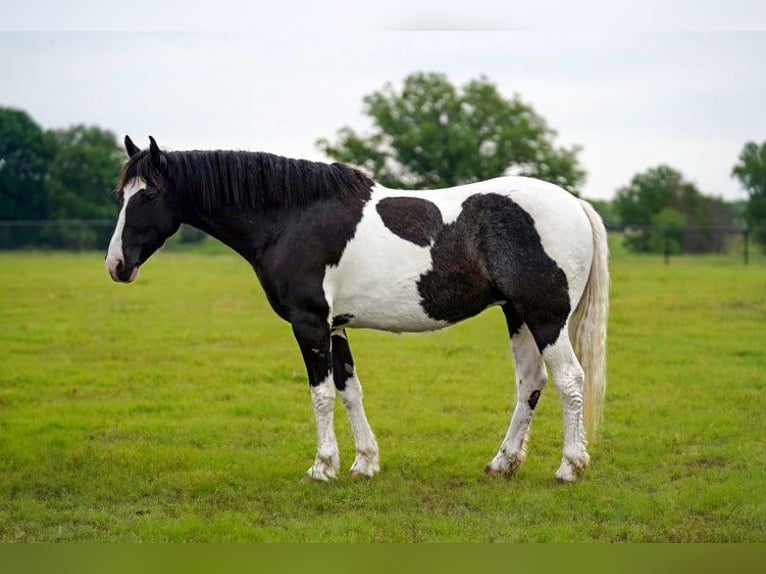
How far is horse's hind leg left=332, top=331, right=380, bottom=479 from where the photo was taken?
5.82 meters

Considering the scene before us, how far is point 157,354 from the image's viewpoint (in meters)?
11.4

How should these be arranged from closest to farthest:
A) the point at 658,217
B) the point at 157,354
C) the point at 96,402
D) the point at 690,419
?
the point at 690,419 → the point at 96,402 → the point at 157,354 → the point at 658,217

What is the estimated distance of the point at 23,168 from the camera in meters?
37.0

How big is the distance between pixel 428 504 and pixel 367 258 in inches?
65.6

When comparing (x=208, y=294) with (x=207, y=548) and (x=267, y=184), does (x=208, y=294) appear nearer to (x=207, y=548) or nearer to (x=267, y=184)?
(x=267, y=184)

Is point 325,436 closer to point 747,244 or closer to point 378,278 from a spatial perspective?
point 378,278

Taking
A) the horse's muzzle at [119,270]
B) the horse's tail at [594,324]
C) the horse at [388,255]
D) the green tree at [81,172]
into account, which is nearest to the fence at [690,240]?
the green tree at [81,172]

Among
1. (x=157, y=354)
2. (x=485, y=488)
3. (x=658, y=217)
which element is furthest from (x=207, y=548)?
(x=658, y=217)

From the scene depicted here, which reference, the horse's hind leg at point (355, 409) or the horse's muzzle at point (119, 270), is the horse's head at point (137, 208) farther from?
the horse's hind leg at point (355, 409)

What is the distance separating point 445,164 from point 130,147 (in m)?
40.8

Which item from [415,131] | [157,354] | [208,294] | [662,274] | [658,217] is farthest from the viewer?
[415,131]

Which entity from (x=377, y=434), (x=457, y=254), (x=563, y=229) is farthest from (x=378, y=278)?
(x=377, y=434)

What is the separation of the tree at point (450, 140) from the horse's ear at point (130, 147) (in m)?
38.4

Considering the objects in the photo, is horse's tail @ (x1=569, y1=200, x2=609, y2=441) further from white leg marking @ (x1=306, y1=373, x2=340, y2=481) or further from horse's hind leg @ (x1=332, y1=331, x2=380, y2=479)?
white leg marking @ (x1=306, y1=373, x2=340, y2=481)
